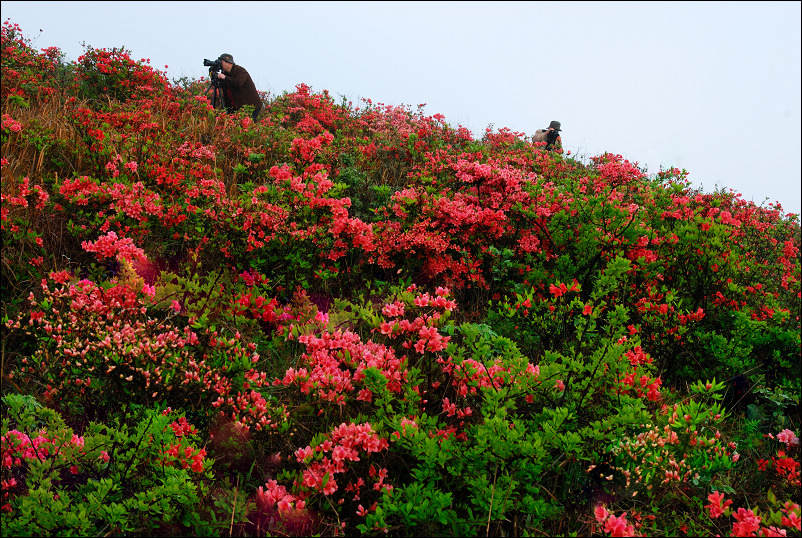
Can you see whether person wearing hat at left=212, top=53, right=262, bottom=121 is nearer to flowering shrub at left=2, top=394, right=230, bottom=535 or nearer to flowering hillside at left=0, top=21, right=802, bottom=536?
flowering hillside at left=0, top=21, right=802, bottom=536

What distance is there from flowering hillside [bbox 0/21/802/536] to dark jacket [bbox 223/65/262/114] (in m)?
3.93

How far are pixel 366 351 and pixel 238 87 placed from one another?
9629 mm

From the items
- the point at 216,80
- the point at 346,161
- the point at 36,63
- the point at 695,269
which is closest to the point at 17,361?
the point at 346,161

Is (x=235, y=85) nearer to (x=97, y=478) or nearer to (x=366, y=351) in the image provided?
(x=366, y=351)

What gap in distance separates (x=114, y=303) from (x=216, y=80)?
791 cm

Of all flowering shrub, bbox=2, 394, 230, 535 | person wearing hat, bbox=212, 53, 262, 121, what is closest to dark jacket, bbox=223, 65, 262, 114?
person wearing hat, bbox=212, 53, 262, 121

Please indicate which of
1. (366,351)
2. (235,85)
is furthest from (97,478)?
(235,85)

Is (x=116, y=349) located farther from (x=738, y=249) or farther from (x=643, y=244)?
(x=738, y=249)

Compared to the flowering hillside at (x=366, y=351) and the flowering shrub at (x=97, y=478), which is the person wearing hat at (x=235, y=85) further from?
the flowering shrub at (x=97, y=478)

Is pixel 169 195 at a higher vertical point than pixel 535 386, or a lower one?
higher

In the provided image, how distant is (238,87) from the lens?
420 inches

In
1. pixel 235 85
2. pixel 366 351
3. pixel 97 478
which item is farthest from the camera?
pixel 235 85

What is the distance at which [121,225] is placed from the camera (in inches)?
167

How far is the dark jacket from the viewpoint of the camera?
10.5 meters
